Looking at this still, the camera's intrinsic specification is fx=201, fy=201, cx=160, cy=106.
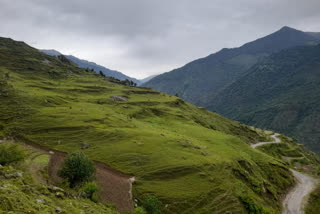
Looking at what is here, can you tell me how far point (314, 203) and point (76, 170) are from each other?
8846 centimetres

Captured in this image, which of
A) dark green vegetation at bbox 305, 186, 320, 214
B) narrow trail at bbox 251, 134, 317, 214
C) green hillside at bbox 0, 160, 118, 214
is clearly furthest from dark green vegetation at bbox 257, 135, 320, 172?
green hillside at bbox 0, 160, 118, 214

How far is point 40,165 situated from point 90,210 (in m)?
31.5

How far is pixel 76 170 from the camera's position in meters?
42.9

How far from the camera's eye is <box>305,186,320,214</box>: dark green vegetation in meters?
72.2

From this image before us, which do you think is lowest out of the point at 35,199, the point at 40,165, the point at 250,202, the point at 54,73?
the point at 250,202

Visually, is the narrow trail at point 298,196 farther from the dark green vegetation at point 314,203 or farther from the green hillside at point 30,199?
the green hillside at point 30,199

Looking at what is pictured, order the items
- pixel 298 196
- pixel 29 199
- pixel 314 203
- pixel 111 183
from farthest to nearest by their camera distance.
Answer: pixel 298 196
pixel 314 203
pixel 111 183
pixel 29 199

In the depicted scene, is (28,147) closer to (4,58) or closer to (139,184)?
(139,184)

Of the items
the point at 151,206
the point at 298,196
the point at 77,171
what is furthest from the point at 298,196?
the point at 77,171

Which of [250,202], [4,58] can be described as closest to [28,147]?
[250,202]

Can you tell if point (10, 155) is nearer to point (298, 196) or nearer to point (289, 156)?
point (298, 196)

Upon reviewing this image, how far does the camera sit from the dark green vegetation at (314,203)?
7219cm

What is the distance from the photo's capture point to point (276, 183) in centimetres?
8494

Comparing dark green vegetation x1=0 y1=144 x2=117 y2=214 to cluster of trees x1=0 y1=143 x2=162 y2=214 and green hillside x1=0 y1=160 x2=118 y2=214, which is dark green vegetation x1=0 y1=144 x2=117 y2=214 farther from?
cluster of trees x1=0 y1=143 x2=162 y2=214
